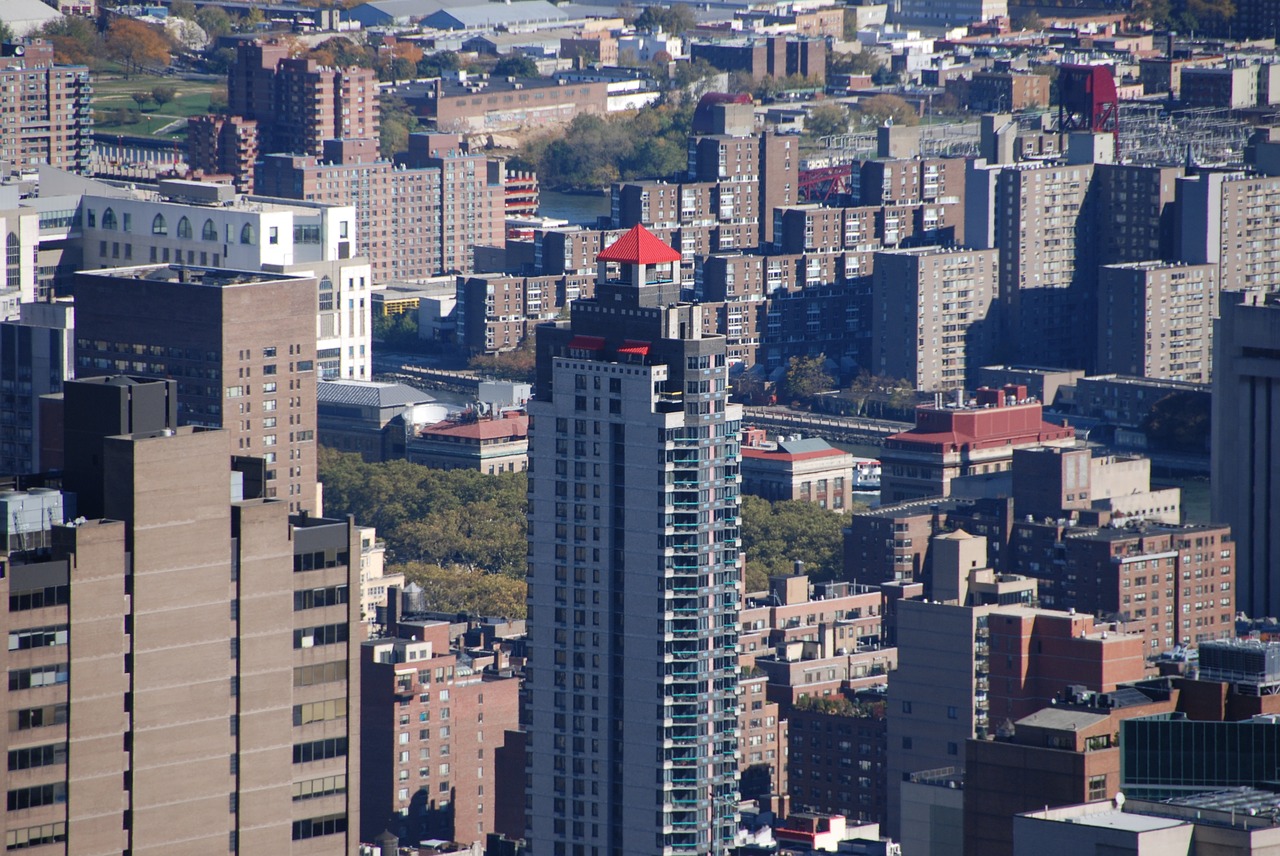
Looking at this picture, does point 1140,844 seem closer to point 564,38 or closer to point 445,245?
point 445,245

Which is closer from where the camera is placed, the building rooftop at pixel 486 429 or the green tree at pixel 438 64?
the building rooftop at pixel 486 429

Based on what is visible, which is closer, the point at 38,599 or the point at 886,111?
the point at 38,599

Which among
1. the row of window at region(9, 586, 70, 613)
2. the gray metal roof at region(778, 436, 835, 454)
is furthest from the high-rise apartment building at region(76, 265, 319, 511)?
the row of window at region(9, 586, 70, 613)

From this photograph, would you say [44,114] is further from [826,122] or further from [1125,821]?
[1125,821]

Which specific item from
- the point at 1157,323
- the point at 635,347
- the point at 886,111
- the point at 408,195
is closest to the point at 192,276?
the point at 635,347

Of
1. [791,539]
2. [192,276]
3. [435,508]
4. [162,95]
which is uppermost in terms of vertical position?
[162,95]

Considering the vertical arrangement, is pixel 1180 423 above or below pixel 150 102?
below

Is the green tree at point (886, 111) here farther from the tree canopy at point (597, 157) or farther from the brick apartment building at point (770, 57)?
the tree canopy at point (597, 157)

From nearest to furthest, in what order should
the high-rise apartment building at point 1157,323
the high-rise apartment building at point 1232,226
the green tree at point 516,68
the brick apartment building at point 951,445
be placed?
the brick apartment building at point 951,445
the high-rise apartment building at point 1157,323
the high-rise apartment building at point 1232,226
the green tree at point 516,68

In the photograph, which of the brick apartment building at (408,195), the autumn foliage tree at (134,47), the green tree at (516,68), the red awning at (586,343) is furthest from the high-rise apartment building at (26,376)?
the green tree at (516,68)
